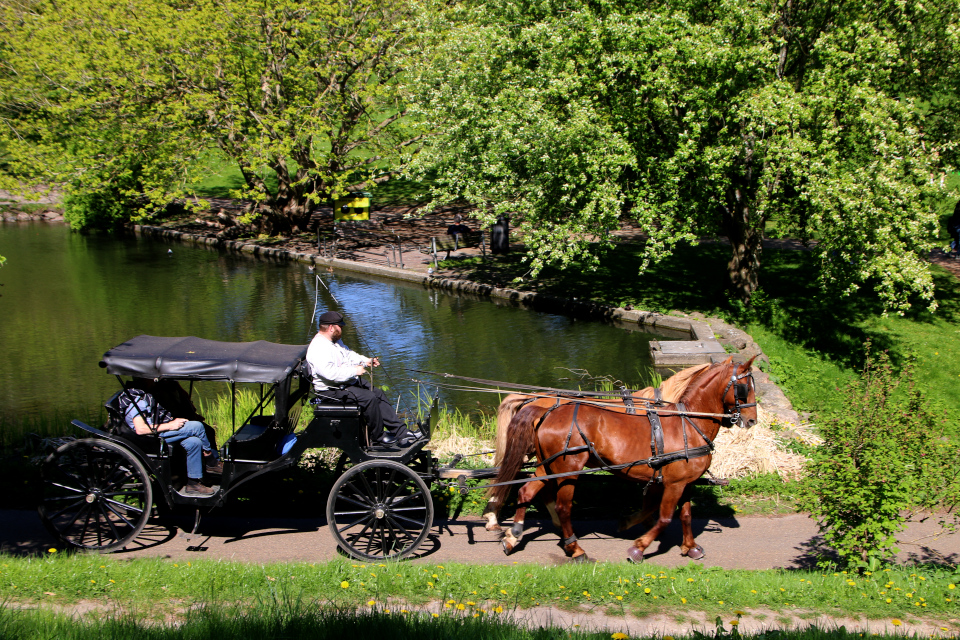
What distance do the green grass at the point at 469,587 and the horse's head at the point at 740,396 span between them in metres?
1.53

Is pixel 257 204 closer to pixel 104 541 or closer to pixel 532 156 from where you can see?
pixel 532 156

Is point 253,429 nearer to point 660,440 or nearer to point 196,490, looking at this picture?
point 196,490

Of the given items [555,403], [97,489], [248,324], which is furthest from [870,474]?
[248,324]

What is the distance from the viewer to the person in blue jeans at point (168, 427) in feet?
24.8

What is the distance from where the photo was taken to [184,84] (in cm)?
2656

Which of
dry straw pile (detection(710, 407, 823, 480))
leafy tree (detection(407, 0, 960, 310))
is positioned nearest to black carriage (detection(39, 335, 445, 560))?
dry straw pile (detection(710, 407, 823, 480))

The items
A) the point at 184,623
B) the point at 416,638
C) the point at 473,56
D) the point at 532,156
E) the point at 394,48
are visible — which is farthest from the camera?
the point at 394,48

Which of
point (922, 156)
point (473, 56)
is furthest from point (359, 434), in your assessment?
point (473, 56)

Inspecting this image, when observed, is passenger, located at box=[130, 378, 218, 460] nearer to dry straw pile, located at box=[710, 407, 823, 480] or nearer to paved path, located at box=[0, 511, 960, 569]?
paved path, located at box=[0, 511, 960, 569]

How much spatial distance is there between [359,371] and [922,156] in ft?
39.7

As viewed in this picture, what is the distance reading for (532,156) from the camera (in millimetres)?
16906

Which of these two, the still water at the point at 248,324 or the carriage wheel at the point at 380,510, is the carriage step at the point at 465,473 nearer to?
the carriage wheel at the point at 380,510

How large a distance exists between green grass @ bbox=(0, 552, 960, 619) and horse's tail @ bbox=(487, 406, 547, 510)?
1.09 metres

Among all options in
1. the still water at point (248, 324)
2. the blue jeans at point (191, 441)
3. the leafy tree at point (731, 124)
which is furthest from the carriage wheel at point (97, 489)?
the leafy tree at point (731, 124)
